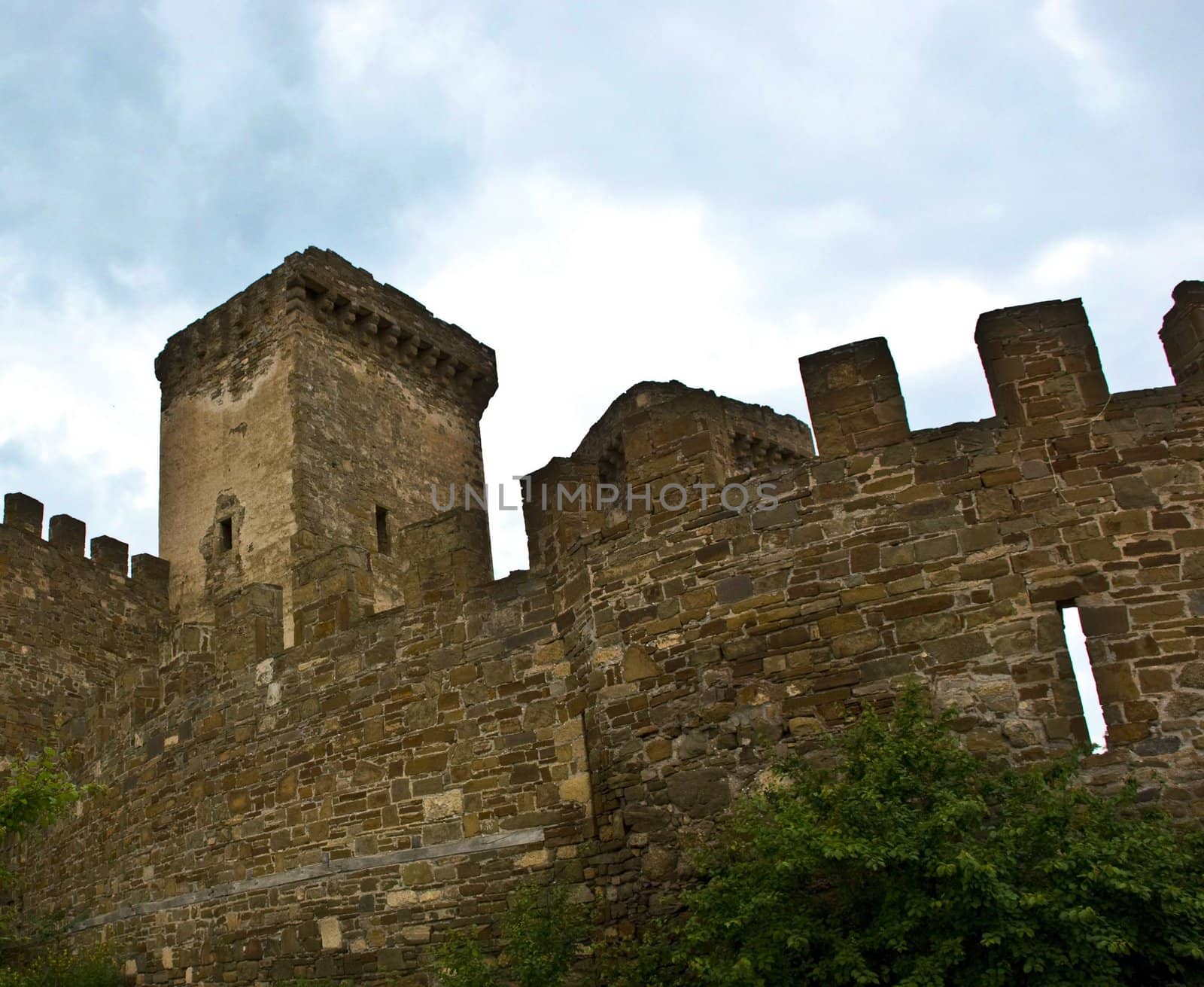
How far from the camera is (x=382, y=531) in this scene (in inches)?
634

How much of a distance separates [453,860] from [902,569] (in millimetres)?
3846

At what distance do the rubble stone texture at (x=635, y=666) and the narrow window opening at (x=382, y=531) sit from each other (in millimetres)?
3764

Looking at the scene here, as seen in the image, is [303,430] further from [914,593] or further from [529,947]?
[914,593]

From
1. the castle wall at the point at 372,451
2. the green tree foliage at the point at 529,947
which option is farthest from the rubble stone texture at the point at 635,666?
the castle wall at the point at 372,451

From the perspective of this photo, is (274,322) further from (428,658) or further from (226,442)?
(428,658)

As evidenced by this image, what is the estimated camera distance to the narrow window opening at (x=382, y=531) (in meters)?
15.8

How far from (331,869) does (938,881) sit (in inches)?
206

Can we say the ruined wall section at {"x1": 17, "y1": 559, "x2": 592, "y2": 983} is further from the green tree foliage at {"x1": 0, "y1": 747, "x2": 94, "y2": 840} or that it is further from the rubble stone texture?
the green tree foliage at {"x1": 0, "y1": 747, "x2": 94, "y2": 840}

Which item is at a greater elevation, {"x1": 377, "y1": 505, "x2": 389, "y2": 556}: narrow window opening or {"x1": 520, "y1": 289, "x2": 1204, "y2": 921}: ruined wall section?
{"x1": 377, "y1": 505, "x2": 389, "y2": 556}: narrow window opening

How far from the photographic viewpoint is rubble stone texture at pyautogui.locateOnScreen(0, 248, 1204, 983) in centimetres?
711

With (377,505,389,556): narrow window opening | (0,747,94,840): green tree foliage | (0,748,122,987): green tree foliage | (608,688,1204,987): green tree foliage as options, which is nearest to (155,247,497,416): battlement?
(377,505,389,556): narrow window opening

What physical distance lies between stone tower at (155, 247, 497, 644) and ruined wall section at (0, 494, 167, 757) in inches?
21.9

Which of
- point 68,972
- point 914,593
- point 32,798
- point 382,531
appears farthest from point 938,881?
point 382,531

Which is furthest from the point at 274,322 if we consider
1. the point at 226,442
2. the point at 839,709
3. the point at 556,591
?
the point at 839,709
